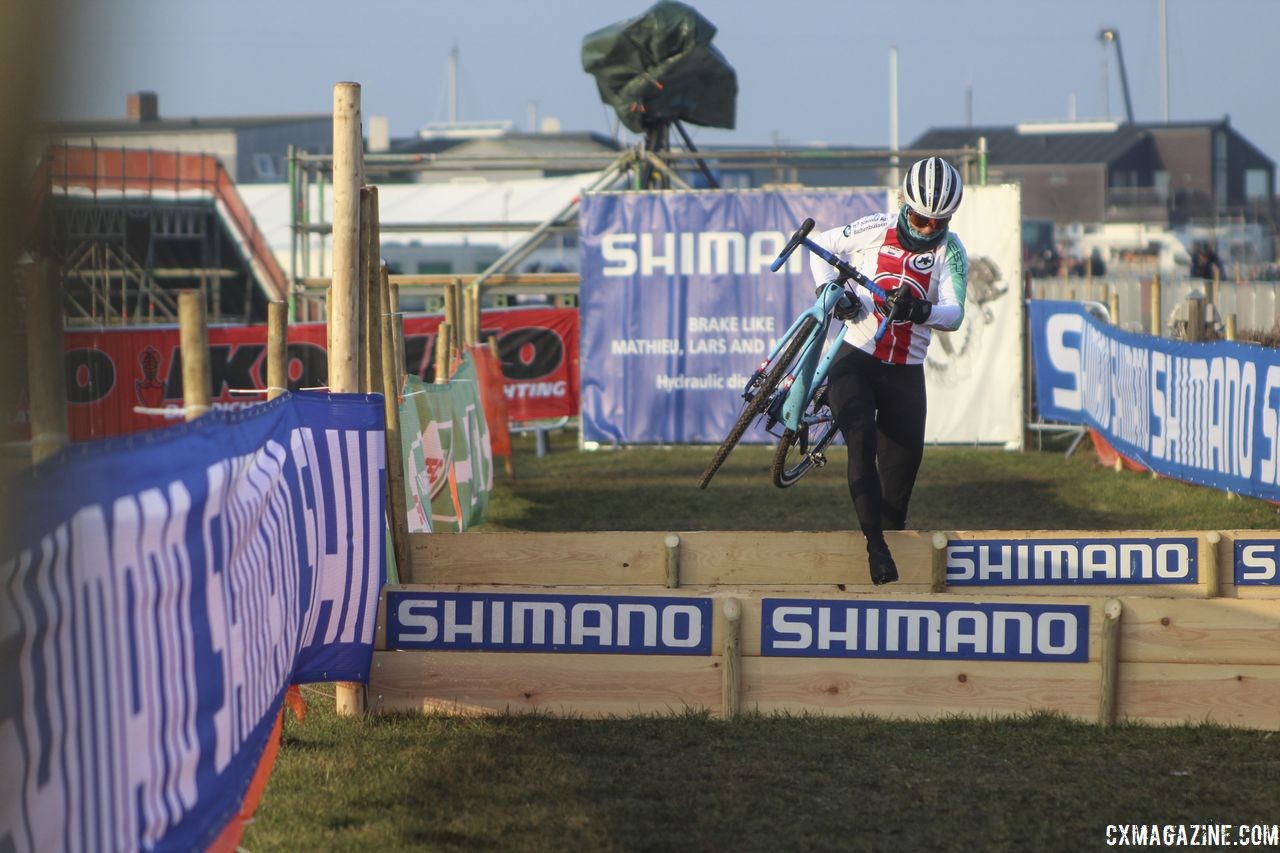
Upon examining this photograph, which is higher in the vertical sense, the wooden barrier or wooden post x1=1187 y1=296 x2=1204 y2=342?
wooden post x1=1187 y1=296 x2=1204 y2=342

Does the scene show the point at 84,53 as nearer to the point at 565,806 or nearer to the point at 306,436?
the point at 565,806

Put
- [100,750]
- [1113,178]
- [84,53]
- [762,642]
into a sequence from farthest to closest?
1. [1113,178]
2. [762,642]
3. [100,750]
4. [84,53]

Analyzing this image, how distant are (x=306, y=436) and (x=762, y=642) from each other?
1.95m

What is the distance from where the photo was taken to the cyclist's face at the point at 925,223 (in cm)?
745

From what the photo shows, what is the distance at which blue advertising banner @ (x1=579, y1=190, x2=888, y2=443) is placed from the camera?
1848cm

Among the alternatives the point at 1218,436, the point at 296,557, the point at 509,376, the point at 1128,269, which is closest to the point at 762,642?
the point at 296,557

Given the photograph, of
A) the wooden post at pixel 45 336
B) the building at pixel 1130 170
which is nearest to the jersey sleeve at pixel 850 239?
the wooden post at pixel 45 336

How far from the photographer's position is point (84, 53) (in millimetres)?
1090

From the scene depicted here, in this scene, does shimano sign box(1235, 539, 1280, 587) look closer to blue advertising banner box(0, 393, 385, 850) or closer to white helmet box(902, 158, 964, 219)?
white helmet box(902, 158, 964, 219)

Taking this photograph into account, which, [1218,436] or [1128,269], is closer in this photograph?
[1218,436]

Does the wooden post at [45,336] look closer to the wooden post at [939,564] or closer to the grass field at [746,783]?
the grass field at [746,783]

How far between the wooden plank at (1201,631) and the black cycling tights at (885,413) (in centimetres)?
165

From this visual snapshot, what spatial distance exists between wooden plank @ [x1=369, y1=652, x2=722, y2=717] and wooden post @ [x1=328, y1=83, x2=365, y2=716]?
124cm

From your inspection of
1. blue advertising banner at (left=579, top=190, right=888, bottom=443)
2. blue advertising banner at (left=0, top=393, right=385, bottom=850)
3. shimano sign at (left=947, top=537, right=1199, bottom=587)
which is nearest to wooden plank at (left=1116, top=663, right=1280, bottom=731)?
shimano sign at (left=947, top=537, right=1199, bottom=587)
